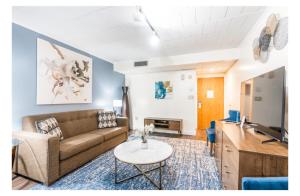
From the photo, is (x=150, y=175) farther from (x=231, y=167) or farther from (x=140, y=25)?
(x=140, y=25)

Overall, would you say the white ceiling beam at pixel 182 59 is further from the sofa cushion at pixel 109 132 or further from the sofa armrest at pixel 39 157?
the sofa armrest at pixel 39 157

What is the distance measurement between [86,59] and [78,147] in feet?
7.09

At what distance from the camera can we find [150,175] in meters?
1.91

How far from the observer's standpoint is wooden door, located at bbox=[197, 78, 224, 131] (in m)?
4.64

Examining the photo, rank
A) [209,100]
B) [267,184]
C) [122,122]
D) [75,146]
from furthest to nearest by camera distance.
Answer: [209,100] → [122,122] → [75,146] → [267,184]

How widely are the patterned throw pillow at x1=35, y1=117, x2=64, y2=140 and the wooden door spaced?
4397 mm

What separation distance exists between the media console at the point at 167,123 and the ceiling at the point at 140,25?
2.12 m

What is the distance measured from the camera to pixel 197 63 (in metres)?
3.40

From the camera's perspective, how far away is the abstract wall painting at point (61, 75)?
2.36 m

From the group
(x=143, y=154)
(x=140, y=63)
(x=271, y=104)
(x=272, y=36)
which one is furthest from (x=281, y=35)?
(x=140, y=63)

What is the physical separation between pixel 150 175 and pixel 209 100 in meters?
3.76

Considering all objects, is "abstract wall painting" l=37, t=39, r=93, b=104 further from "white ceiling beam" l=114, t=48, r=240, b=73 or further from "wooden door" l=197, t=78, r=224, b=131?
"wooden door" l=197, t=78, r=224, b=131
